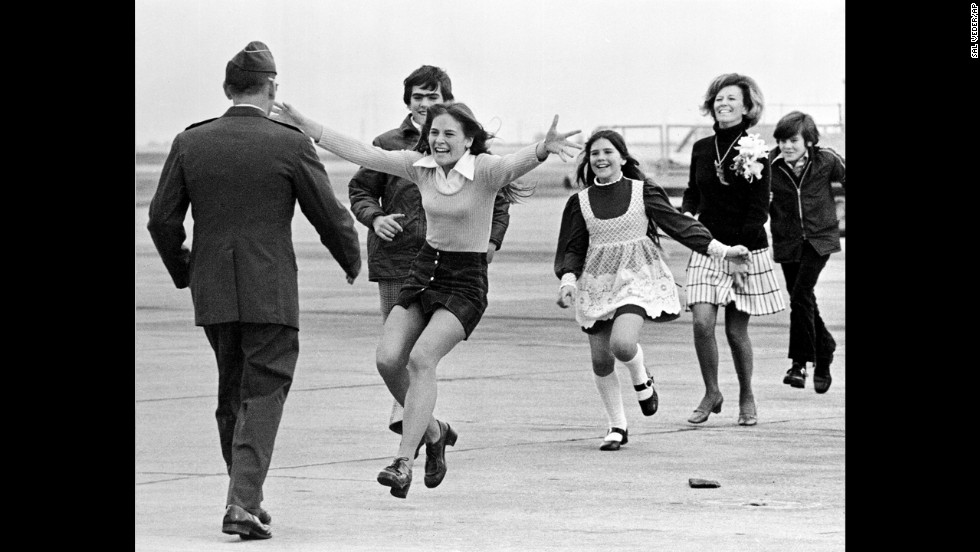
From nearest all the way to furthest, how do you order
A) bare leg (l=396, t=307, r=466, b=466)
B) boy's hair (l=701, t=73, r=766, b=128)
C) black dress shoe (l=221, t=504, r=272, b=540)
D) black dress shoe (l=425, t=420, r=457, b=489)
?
black dress shoe (l=221, t=504, r=272, b=540), bare leg (l=396, t=307, r=466, b=466), black dress shoe (l=425, t=420, r=457, b=489), boy's hair (l=701, t=73, r=766, b=128)

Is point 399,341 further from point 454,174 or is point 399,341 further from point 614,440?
point 614,440

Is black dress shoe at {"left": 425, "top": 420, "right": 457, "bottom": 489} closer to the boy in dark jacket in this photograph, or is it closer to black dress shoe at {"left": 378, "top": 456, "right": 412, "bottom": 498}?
black dress shoe at {"left": 378, "top": 456, "right": 412, "bottom": 498}

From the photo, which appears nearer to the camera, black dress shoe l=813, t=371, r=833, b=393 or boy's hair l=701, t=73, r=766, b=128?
boy's hair l=701, t=73, r=766, b=128

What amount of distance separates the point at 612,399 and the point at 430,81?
1.84 metres

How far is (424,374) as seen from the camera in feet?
24.4

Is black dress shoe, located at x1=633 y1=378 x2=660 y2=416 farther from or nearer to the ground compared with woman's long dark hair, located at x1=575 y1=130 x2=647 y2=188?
nearer to the ground

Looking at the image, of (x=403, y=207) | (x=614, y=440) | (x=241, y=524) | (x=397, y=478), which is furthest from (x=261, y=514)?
(x=614, y=440)

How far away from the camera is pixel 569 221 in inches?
366

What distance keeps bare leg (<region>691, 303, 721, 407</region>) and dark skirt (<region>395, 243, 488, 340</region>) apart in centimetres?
220

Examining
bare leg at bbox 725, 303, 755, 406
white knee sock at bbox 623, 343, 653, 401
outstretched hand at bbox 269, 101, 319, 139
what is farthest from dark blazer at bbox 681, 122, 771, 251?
outstretched hand at bbox 269, 101, 319, 139

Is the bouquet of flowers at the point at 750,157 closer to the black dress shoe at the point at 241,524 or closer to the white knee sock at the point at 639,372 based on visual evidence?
the white knee sock at the point at 639,372

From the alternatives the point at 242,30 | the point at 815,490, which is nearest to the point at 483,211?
the point at 815,490

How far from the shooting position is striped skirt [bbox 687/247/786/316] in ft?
32.0
